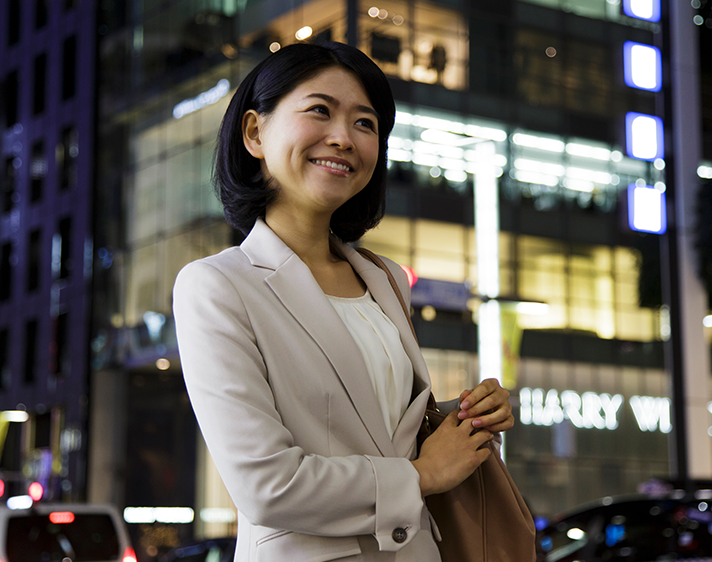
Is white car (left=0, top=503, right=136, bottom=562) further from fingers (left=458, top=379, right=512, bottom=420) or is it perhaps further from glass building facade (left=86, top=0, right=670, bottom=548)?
glass building facade (left=86, top=0, right=670, bottom=548)

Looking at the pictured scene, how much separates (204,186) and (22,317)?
11.5 metres

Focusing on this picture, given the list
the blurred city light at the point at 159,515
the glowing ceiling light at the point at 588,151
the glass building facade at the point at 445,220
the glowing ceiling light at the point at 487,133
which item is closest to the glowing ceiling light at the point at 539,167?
the glass building facade at the point at 445,220

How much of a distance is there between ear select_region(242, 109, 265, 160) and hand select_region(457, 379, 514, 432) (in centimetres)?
72

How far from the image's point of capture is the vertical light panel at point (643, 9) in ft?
68.1

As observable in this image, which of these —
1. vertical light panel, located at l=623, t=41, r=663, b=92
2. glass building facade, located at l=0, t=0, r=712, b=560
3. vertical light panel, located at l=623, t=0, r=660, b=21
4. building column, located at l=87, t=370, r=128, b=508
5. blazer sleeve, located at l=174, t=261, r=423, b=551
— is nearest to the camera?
blazer sleeve, located at l=174, t=261, r=423, b=551

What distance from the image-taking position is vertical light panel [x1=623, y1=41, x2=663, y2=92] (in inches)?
781

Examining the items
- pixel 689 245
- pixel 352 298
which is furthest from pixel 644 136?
pixel 352 298

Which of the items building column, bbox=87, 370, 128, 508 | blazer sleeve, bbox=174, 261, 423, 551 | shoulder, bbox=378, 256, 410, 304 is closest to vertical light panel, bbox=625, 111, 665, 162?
building column, bbox=87, 370, 128, 508

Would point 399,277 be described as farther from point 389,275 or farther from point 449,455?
point 449,455

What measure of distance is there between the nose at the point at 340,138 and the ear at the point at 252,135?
0.20 m

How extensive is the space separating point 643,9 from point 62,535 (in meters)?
16.4

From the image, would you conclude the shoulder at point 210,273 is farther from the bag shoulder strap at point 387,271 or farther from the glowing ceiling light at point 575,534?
the glowing ceiling light at point 575,534

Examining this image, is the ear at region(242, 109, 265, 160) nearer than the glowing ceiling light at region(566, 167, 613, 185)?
Yes

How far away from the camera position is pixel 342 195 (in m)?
2.19
